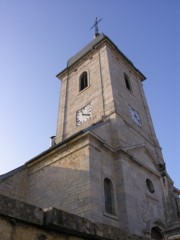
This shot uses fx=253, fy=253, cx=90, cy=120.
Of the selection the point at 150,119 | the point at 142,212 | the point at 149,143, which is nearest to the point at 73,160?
the point at 142,212

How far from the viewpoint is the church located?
9.94 metres

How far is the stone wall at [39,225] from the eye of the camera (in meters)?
2.91

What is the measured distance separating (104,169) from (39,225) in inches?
307

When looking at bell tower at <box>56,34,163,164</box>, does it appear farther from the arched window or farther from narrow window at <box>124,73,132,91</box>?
the arched window

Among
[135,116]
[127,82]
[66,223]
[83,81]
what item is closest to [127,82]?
[127,82]

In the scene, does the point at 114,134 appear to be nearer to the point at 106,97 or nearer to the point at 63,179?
the point at 106,97

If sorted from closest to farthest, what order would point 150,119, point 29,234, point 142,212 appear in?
point 29,234 < point 142,212 < point 150,119

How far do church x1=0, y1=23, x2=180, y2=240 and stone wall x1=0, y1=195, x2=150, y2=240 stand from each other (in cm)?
402

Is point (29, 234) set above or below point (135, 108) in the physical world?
below

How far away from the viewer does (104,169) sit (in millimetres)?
10844

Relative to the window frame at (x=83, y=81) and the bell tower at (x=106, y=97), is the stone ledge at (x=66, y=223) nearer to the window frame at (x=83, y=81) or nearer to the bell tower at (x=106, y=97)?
the bell tower at (x=106, y=97)

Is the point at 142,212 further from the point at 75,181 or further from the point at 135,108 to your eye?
the point at 135,108

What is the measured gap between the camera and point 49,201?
10844 millimetres

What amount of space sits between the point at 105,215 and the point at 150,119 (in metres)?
10.4
